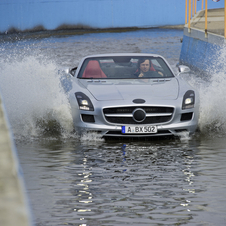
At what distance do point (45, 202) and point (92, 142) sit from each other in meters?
3.00

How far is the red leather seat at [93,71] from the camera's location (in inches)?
319

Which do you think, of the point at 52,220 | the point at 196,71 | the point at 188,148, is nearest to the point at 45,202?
the point at 52,220

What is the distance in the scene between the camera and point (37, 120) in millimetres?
7898

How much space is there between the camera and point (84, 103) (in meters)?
6.75

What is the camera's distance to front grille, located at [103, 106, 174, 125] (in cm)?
658

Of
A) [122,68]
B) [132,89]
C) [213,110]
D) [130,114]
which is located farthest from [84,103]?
[213,110]

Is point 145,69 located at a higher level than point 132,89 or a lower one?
higher

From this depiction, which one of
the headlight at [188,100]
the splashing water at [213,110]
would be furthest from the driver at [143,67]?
the headlight at [188,100]

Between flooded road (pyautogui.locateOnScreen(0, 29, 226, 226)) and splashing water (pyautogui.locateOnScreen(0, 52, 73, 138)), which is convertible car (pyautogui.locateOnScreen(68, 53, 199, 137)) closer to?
flooded road (pyautogui.locateOnScreen(0, 29, 226, 226))

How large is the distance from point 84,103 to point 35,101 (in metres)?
1.97

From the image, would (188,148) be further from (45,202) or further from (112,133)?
(45,202)

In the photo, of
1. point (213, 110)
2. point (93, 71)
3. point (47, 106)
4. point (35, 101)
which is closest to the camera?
point (213, 110)

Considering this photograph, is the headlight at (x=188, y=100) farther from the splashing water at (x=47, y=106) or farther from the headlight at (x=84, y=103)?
the headlight at (x=84, y=103)

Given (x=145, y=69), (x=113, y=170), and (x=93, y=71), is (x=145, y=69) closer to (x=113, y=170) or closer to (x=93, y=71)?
(x=93, y=71)
